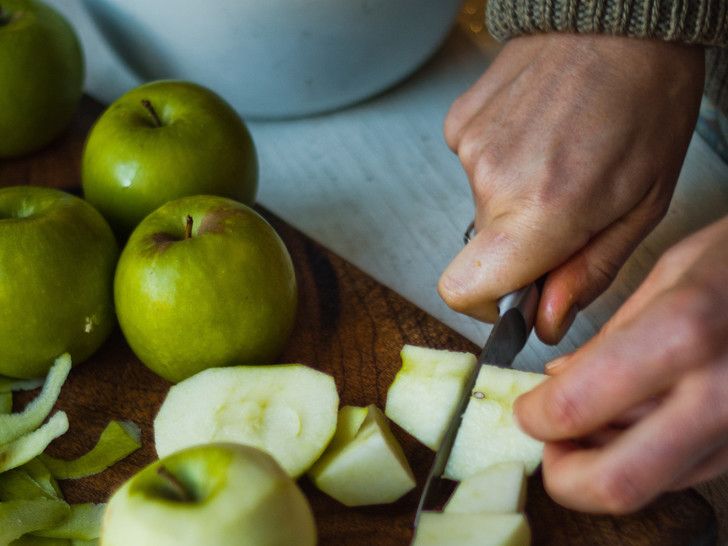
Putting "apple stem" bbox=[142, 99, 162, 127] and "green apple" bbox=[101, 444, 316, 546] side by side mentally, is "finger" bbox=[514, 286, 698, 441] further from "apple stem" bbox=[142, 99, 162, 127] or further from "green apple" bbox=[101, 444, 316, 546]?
"apple stem" bbox=[142, 99, 162, 127]

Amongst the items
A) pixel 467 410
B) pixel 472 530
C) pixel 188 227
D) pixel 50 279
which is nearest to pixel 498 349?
pixel 467 410

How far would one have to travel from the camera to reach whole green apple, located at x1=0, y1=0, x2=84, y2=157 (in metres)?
1.14

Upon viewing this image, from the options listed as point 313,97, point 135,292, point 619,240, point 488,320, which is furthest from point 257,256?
point 313,97

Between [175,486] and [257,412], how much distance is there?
0.20m

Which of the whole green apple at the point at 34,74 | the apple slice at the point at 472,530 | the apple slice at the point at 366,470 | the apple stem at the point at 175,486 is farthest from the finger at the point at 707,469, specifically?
the whole green apple at the point at 34,74

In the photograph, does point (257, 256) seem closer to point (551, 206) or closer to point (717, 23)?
point (551, 206)

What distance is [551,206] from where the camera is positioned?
84 centimetres

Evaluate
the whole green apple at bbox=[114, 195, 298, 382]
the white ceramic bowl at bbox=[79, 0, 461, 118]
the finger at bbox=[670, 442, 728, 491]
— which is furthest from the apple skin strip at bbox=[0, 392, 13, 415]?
the finger at bbox=[670, 442, 728, 491]

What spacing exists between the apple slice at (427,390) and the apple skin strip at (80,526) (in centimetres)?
26

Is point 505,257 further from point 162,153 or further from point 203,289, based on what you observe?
point 162,153

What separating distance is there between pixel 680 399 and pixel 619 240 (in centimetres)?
31

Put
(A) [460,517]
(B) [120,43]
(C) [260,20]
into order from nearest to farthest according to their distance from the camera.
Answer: (A) [460,517]
(C) [260,20]
(B) [120,43]

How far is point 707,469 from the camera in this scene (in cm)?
67

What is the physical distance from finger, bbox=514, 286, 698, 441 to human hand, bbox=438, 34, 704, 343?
0.72 ft
